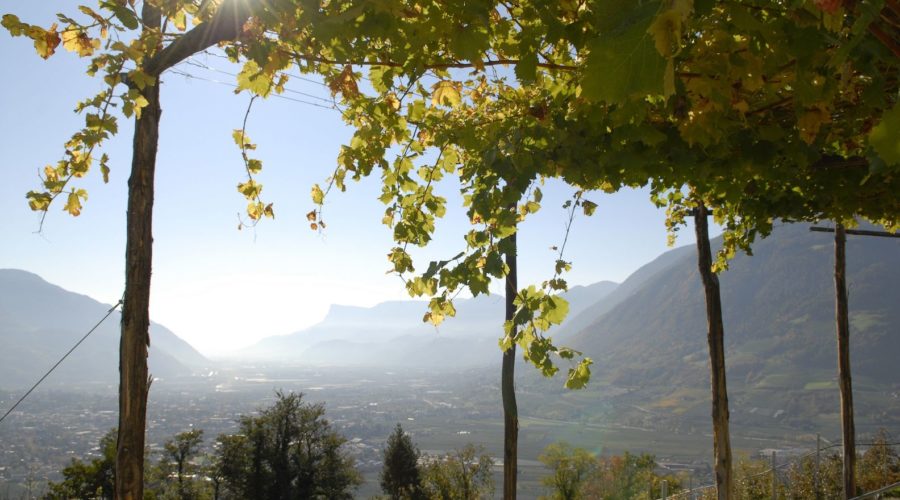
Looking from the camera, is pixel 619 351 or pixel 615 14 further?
pixel 619 351

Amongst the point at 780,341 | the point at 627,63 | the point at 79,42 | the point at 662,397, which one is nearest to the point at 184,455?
the point at 79,42

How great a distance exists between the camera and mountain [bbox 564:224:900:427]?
127 metres

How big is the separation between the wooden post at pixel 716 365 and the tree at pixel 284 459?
24762mm

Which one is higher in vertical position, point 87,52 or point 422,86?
point 422,86

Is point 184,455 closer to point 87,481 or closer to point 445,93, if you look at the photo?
point 87,481

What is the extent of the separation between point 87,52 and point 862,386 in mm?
163397

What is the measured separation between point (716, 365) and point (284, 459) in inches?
992

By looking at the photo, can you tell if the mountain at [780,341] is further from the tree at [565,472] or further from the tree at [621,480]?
the tree at [565,472]

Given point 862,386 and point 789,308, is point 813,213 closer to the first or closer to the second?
point 862,386

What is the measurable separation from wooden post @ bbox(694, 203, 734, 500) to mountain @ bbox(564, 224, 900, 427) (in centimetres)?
12729

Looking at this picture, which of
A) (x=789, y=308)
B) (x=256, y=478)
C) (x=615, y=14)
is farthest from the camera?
(x=789, y=308)

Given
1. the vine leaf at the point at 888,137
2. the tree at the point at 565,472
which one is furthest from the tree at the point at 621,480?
Answer: the vine leaf at the point at 888,137

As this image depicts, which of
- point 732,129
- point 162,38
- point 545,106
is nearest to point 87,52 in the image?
point 162,38

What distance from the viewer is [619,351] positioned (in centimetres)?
18662
